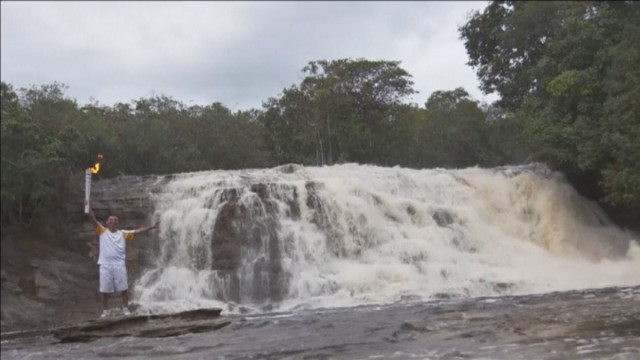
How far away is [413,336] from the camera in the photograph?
26.1 feet

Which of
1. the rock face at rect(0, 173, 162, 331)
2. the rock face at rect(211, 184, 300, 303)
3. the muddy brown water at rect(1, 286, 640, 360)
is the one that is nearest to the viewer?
the muddy brown water at rect(1, 286, 640, 360)

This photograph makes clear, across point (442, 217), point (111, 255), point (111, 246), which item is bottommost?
point (111, 255)

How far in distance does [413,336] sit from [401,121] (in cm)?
2578

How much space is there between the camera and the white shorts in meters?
9.02

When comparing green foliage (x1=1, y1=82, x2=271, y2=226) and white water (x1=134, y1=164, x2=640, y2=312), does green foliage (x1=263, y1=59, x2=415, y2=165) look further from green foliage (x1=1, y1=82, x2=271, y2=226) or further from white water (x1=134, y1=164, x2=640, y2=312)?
white water (x1=134, y1=164, x2=640, y2=312)

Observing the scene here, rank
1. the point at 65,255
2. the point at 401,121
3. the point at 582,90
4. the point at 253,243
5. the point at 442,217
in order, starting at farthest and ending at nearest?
the point at 401,121 → the point at 582,90 → the point at 442,217 → the point at 65,255 → the point at 253,243

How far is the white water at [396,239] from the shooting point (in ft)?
45.8

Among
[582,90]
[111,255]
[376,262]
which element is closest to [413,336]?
[111,255]

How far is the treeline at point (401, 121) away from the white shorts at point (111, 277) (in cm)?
155

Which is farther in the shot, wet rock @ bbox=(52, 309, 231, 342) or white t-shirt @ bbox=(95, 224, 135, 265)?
wet rock @ bbox=(52, 309, 231, 342)

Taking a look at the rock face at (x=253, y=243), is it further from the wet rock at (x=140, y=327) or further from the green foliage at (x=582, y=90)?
the green foliage at (x=582, y=90)

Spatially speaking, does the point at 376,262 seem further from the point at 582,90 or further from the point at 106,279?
the point at 582,90

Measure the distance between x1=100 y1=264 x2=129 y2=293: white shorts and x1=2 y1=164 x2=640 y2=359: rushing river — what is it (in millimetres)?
720

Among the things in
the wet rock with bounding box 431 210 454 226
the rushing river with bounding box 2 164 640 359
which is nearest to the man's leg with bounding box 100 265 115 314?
the rushing river with bounding box 2 164 640 359
